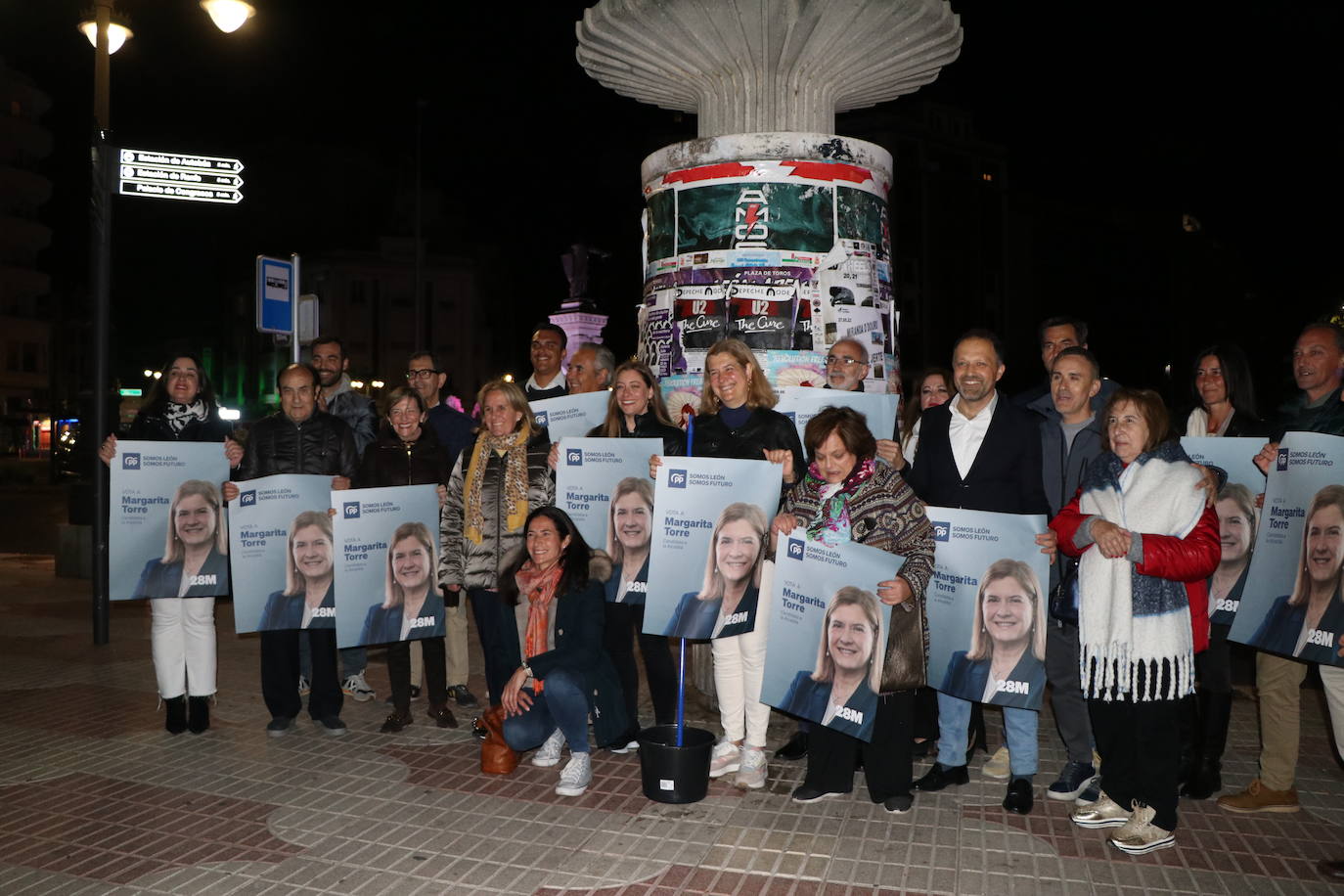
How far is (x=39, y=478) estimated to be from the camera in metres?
43.1

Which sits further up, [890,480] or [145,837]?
[890,480]

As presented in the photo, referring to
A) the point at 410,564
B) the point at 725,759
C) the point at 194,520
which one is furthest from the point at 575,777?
the point at 194,520

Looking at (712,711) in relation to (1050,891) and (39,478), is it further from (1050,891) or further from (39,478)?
(39,478)

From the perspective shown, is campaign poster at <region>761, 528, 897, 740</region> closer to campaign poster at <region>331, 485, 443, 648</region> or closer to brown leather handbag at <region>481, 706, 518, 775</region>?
brown leather handbag at <region>481, 706, 518, 775</region>

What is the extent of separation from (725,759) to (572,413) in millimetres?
2405

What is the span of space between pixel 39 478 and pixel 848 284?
4481 cm

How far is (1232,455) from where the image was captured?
564 cm

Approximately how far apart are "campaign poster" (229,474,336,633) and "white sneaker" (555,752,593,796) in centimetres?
196

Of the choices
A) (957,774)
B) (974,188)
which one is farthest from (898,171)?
(957,774)

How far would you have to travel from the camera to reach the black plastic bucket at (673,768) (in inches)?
210

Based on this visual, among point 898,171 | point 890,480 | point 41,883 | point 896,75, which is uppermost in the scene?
point 898,171

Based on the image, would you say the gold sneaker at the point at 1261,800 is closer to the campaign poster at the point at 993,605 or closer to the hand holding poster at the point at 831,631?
the campaign poster at the point at 993,605

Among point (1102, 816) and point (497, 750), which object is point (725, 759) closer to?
point (497, 750)

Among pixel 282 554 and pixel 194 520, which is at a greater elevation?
pixel 194 520
